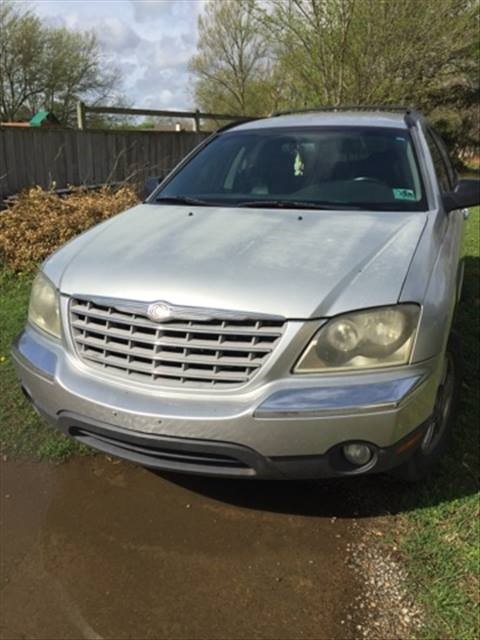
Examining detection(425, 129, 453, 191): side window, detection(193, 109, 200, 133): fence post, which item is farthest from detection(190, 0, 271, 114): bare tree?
detection(425, 129, 453, 191): side window

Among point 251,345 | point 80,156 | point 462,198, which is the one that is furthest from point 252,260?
point 80,156

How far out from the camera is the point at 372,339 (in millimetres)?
2078

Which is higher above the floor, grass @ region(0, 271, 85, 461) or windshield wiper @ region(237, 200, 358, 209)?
windshield wiper @ region(237, 200, 358, 209)

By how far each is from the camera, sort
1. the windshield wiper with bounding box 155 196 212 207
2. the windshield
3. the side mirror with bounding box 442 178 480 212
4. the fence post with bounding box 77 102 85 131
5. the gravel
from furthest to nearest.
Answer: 1. the fence post with bounding box 77 102 85 131
2. the windshield wiper with bounding box 155 196 212 207
3. the windshield
4. the side mirror with bounding box 442 178 480 212
5. the gravel

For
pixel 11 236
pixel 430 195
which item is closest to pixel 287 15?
pixel 11 236

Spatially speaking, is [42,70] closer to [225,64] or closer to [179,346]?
[225,64]

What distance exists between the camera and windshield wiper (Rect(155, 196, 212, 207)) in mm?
3239

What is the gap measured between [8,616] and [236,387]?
113 centimetres

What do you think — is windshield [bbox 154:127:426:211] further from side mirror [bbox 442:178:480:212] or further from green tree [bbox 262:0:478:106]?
green tree [bbox 262:0:478:106]

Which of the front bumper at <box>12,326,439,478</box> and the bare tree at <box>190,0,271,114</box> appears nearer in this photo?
the front bumper at <box>12,326,439,478</box>

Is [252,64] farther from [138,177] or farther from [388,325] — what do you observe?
[388,325]

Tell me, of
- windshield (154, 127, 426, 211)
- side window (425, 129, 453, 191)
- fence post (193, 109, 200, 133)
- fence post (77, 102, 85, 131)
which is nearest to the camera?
windshield (154, 127, 426, 211)

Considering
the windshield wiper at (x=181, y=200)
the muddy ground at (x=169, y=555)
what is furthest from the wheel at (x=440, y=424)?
the windshield wiper at (x=181, y=200)

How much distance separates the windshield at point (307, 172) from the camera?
122 inches
